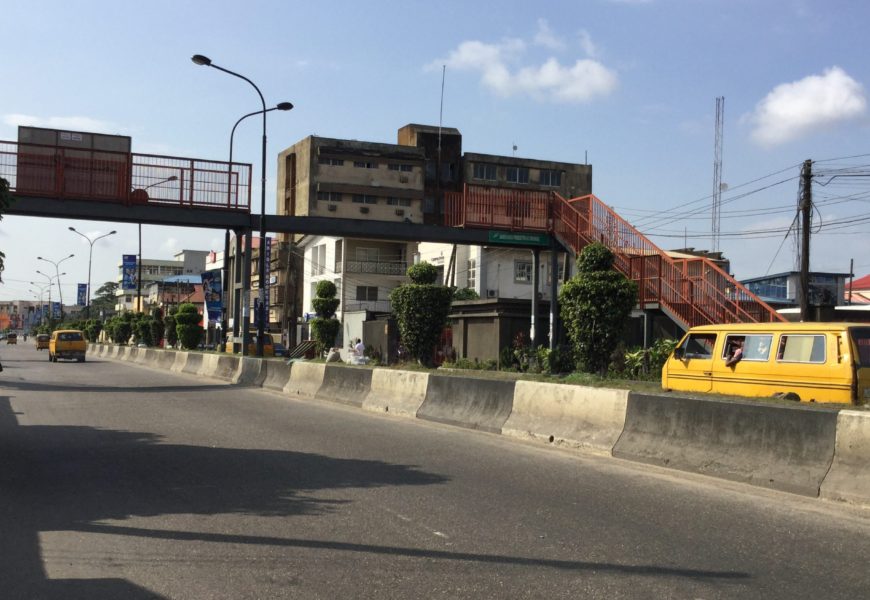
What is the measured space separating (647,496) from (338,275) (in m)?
63.3

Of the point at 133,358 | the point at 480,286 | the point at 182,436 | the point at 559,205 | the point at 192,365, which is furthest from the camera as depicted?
the point at 480,286

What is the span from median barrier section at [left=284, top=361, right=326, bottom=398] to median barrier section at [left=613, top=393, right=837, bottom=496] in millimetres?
11516

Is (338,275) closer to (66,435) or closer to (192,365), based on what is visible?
(192,365)

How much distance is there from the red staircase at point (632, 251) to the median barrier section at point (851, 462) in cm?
1375

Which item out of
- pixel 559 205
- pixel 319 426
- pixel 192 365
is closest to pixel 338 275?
pixel 192 365

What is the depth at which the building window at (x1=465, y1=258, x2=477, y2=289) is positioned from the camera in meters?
60.1

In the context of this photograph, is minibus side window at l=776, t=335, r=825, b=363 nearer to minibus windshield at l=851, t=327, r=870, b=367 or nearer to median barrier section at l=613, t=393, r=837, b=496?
minibus windshield at l=851, t=327, r=870, b=367

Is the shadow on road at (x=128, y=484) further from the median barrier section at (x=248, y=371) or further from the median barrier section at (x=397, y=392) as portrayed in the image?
the median barrier section at (x=248, y=371)

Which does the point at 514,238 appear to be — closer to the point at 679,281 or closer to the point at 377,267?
the point at 679,281

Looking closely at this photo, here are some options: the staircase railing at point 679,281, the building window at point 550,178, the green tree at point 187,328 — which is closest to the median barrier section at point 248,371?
the staircase railing at point 679,281

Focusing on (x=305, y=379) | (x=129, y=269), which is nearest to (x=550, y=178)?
(x=129, y=269)

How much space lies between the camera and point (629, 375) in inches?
826

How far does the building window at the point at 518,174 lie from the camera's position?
9438 cm

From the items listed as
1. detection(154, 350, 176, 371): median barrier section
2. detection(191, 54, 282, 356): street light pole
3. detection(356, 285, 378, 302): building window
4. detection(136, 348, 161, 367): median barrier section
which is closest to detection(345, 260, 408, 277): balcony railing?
detection(356, 285, 378, 302): building window
